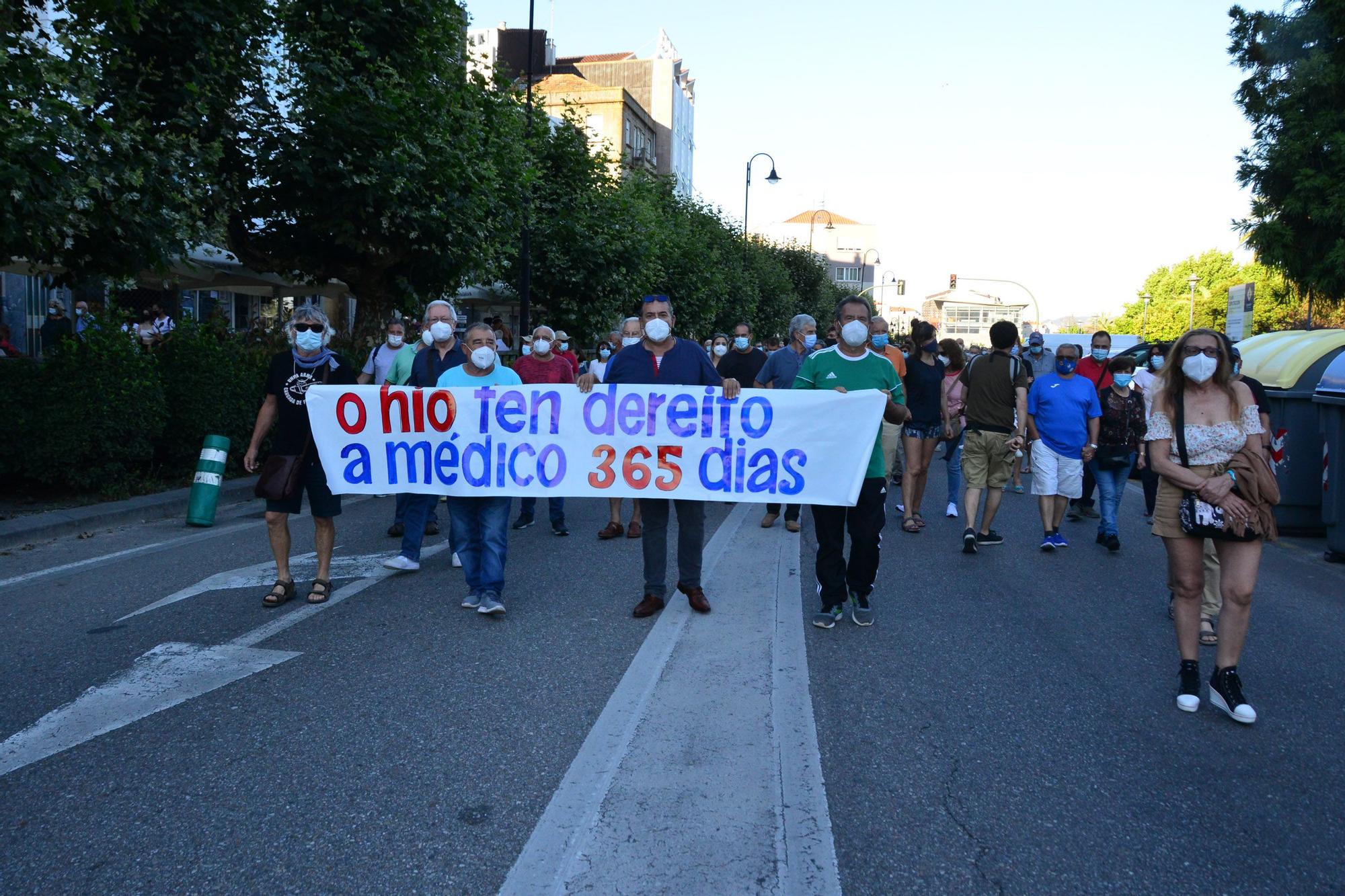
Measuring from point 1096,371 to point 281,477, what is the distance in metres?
11.4

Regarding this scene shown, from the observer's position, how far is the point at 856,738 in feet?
14.5

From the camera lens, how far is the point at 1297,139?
1015 inches

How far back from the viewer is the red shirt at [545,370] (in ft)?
31.6

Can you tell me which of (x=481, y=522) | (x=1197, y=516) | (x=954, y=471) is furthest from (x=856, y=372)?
(x=954, y=471)

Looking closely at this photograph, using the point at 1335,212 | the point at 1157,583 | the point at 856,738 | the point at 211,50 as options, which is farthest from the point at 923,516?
the point at 1335,212

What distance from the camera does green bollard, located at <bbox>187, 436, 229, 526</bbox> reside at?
10016 mm

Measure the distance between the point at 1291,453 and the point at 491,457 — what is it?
877 cm

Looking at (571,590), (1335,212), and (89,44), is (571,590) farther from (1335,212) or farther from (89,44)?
(1335,212)

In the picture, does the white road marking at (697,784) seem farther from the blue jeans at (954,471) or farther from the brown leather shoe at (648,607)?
the blue jeans at (954,471)

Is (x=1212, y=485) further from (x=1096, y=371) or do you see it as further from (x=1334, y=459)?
(x=1096, y=371)

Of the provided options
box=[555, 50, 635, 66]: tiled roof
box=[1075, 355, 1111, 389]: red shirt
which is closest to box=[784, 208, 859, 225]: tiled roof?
box=[555, 50, 635, 66]: tiled roof

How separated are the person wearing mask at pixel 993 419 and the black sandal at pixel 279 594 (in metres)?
5.54

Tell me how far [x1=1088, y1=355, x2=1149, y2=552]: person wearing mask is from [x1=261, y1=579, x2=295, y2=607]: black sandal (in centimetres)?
695

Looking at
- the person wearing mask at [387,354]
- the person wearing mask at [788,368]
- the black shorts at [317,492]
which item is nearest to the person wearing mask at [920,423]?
the person wearing mask at [788,368]
